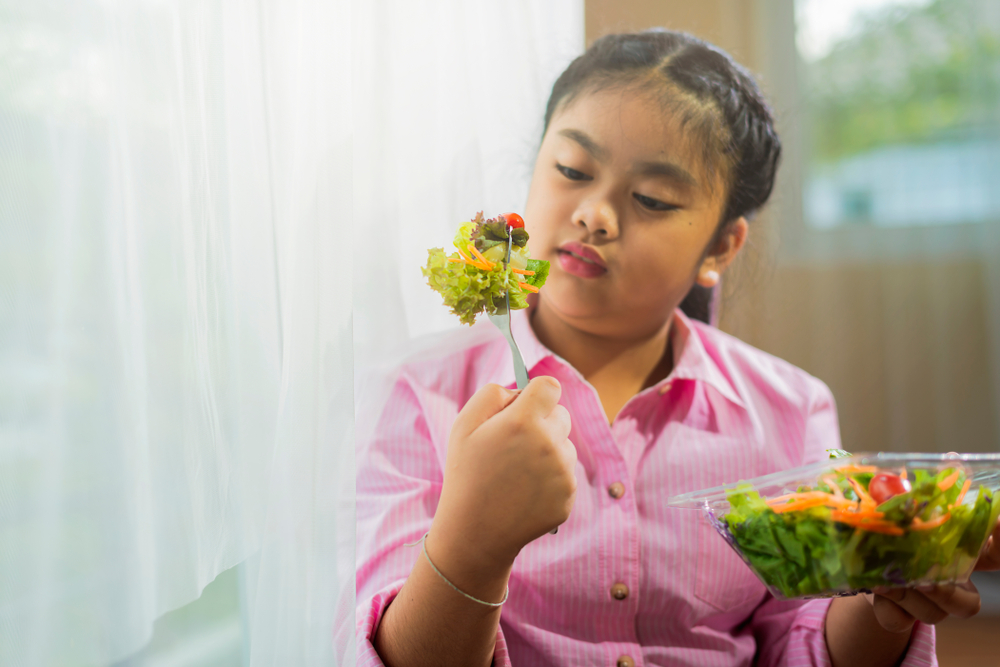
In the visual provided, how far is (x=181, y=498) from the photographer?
22.8 inches

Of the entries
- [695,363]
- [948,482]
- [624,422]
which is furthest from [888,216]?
[948,482]

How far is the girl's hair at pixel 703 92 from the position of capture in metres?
0.88

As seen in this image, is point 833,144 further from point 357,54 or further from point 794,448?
point 357,54

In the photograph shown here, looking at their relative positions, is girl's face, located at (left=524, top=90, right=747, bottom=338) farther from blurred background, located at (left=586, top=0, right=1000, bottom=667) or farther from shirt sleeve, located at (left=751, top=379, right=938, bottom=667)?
blurred background, located at (left=586, top=0, right=1000, bottom=667)

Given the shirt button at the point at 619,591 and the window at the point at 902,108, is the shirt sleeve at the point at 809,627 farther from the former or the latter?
the window at the point at 902,108

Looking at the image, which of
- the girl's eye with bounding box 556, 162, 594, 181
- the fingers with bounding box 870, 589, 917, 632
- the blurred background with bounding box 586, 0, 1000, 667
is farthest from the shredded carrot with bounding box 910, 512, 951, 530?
the blurred background with bounding box 586, 0, 1000, 667

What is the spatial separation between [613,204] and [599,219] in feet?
0.12

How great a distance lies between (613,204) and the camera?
2.70ft

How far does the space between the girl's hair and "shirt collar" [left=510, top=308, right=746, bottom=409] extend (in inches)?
6.0

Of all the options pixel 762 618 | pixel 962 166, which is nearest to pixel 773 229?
pixel 962 166

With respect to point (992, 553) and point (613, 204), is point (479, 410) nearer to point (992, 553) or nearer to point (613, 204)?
point (613, 204)

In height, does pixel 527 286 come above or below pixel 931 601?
above

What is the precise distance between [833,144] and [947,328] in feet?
2.12

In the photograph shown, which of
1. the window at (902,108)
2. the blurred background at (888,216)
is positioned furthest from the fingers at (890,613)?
the window at (902,108)
